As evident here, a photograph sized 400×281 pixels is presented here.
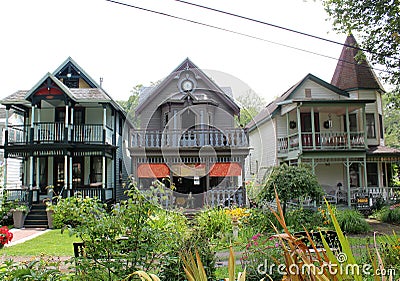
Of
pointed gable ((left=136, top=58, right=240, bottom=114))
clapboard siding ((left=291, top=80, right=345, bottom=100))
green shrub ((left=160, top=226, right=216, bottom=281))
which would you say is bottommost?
green shrub ((left=160, top=226, right=216, bottom=281))

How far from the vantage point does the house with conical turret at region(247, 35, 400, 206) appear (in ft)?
56.3

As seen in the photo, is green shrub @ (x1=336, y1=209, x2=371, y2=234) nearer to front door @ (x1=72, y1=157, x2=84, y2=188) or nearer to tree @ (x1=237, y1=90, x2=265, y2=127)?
tree @ (x1=237, y1=90, x2=265, y2=127)

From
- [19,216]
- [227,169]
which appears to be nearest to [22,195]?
[19,216]

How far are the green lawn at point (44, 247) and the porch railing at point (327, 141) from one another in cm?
1194

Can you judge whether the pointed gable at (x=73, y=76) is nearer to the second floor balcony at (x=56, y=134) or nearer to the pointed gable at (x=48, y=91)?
the pointed gable at (x=48, y=91)

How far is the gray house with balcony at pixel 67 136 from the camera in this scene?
1645 cm

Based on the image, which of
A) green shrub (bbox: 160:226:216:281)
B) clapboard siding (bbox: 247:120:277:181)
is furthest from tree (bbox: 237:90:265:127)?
clapboard siding (bbox: 247:120:277:181)

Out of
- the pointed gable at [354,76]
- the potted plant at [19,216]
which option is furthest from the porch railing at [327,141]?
the potted plant at [19,216]

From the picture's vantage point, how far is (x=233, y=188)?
12812 millimetres

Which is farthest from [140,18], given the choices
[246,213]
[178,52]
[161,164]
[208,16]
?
[246,213]

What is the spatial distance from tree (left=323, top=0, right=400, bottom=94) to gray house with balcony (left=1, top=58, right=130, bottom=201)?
11487mm

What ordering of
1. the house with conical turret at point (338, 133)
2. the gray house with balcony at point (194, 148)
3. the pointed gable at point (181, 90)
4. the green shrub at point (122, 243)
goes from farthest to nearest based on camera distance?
the house with conical turret at point (338, 133) < the pointed gable at point (181, 90) < the gray house with balcony at point (194, 148) < the green shrub at point (122, 243)

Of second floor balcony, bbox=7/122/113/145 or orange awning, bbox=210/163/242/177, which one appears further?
second floor balcony, bbox=7/122/113/145

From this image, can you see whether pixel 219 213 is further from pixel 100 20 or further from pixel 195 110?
pixel 100 20
